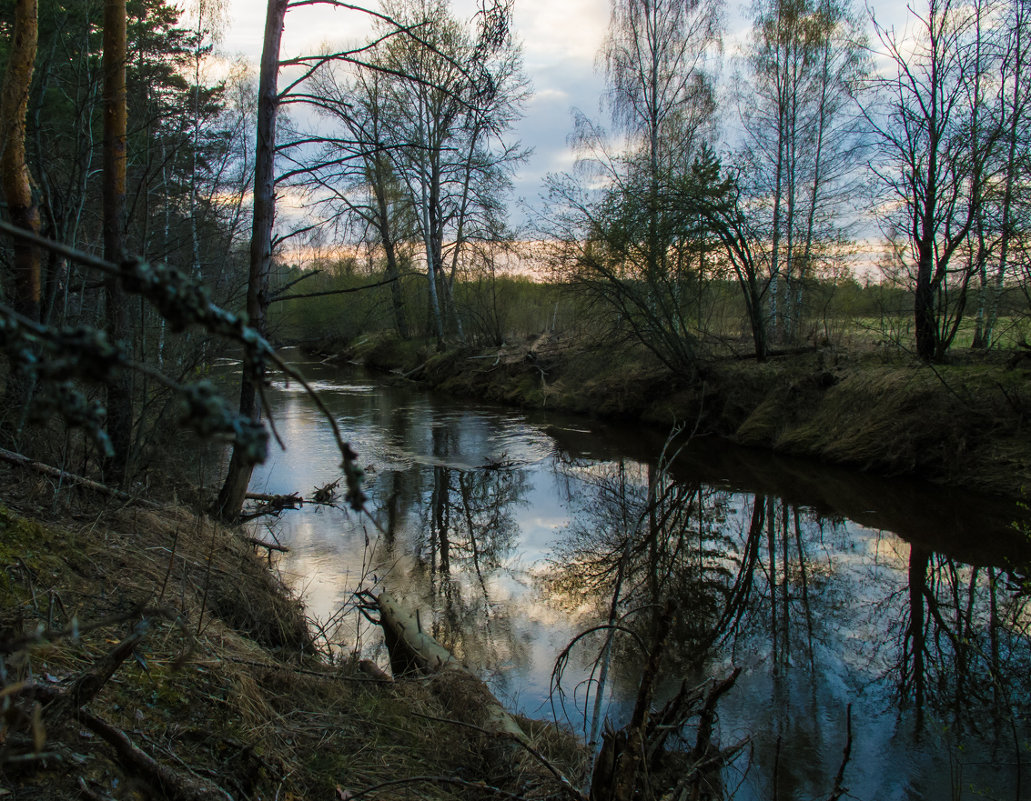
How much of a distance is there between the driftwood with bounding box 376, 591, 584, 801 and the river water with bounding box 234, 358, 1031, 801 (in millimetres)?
273

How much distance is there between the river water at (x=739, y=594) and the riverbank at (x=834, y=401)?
0.60 metres

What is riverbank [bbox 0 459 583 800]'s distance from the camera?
2006mm

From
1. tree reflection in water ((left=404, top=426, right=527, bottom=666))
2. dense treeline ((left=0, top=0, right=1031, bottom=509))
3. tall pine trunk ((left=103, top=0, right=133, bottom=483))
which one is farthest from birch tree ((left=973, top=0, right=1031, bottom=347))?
tall pine trunk ((left=103, top=0, right=133, bottom=483))

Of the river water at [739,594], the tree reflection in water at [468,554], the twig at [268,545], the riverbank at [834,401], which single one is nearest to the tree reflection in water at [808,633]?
the river water at [739,594]

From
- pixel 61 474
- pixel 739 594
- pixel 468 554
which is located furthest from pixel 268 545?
pixel 739 594

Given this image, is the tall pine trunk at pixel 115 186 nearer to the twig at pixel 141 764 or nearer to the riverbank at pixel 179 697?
the riverbank at pixel 179 697

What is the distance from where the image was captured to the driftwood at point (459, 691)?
114 inches

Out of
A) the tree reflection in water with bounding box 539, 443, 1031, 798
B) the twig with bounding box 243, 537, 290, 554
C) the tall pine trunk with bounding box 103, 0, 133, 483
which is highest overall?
the tall pine trunk with bounding box 103, 0, 133, 483

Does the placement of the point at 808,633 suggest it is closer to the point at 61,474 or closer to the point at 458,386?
the point at 61,474

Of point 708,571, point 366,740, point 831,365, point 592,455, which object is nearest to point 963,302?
point 831,365

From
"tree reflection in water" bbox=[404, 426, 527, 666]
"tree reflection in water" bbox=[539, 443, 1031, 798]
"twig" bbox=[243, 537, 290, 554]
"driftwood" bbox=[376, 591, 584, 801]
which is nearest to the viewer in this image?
"driftwood" bbox=[376, 591, 584, 801]

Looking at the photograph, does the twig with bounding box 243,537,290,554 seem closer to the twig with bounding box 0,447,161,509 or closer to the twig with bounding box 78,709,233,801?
the twig with bounding box 0,447,161,509

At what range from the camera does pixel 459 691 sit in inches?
146

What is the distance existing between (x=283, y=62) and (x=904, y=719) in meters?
6.76
